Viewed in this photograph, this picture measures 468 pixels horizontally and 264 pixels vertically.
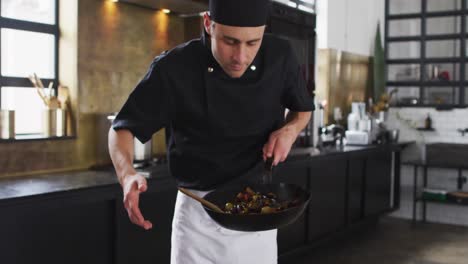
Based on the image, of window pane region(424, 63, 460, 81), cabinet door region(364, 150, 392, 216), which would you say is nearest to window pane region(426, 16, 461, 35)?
window pane region(424, 63, 460, 81)

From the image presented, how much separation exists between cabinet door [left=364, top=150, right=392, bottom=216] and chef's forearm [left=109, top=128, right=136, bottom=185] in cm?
441

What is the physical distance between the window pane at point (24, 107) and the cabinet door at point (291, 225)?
1.74 m

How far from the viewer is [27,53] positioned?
11.1ft

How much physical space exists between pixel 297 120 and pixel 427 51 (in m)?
5.48

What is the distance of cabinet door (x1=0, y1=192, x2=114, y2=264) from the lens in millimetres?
2467

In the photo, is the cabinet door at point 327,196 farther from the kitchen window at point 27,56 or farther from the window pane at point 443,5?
the window pane at point 443,5

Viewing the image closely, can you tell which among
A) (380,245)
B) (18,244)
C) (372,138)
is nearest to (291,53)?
(18,244)

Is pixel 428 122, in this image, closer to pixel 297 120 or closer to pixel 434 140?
pixel 434 140

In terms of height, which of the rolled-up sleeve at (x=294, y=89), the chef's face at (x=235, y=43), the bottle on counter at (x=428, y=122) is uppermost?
the chef's face at (x=235, y=43)

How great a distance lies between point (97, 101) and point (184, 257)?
2076mm

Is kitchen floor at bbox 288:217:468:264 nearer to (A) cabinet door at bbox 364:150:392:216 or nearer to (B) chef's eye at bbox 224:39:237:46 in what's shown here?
(A) cabinet door at bbox 364:150:392:216

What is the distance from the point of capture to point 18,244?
8.22 ft

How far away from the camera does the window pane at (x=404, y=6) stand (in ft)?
22.5

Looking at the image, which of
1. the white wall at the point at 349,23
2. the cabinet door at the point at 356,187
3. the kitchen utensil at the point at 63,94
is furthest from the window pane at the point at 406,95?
the kitchen utensil at the point at 63,94
